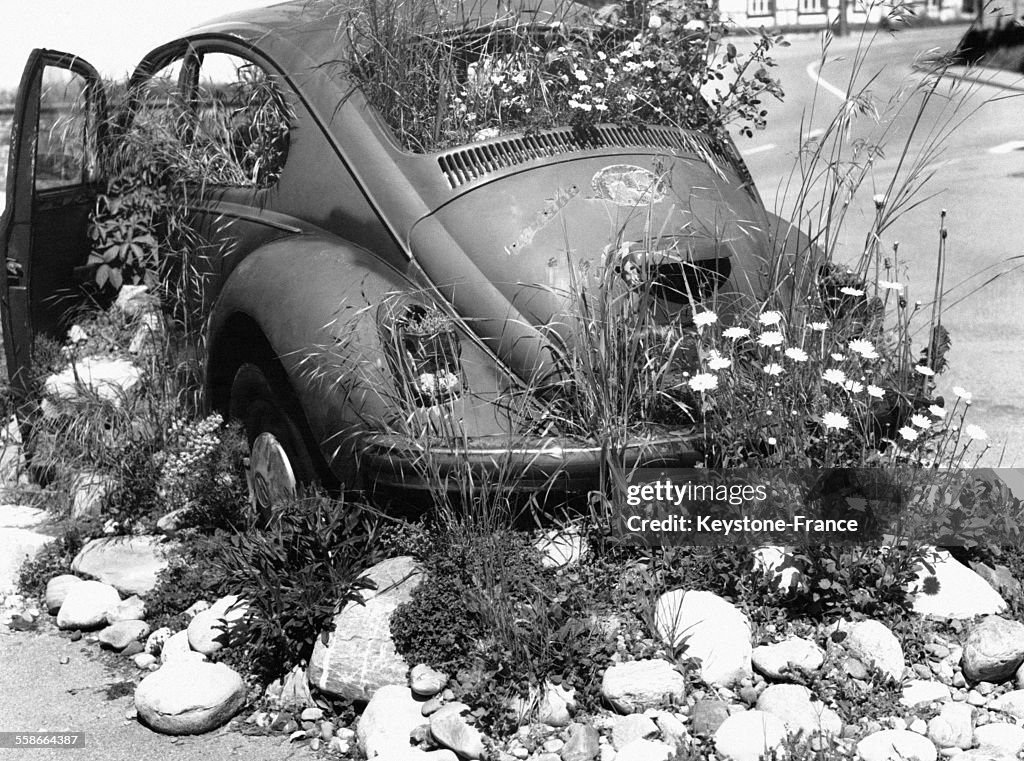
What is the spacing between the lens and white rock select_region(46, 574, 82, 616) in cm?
435

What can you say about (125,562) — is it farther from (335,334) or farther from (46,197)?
(46,197)

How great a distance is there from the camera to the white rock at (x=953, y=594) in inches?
135

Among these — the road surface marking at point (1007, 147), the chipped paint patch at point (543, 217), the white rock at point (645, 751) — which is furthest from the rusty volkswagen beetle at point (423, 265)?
the road surface marking at point (1007, 147)

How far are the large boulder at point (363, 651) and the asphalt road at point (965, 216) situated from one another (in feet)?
5.80

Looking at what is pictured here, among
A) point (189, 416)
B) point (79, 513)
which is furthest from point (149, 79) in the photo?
point (79, 513)

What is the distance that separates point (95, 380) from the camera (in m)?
5.47

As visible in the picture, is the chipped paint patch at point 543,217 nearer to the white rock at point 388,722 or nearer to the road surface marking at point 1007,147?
the white rock at point 388,722

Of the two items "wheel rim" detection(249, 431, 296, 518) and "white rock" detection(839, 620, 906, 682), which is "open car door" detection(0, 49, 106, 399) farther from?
"white rock" detection(839, 620, 906, 682)

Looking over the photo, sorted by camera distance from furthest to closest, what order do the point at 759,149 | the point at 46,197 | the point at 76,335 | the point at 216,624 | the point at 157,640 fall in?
the point at 759,149
the point at 76,335
the point at 46,197
the point at 157,640
the point at 216,624

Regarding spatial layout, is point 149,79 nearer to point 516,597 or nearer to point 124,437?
point 124,437

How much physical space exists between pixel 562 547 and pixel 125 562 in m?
1.84

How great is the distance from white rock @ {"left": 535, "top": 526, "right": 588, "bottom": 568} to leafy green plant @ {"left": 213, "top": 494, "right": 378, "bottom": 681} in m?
0.57

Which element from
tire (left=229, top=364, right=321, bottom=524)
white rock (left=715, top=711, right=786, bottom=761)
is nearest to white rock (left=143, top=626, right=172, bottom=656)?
tire (left=229, top=364, right=321, bottom=524)

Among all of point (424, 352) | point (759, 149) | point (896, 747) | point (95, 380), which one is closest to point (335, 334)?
point (424, 352)
